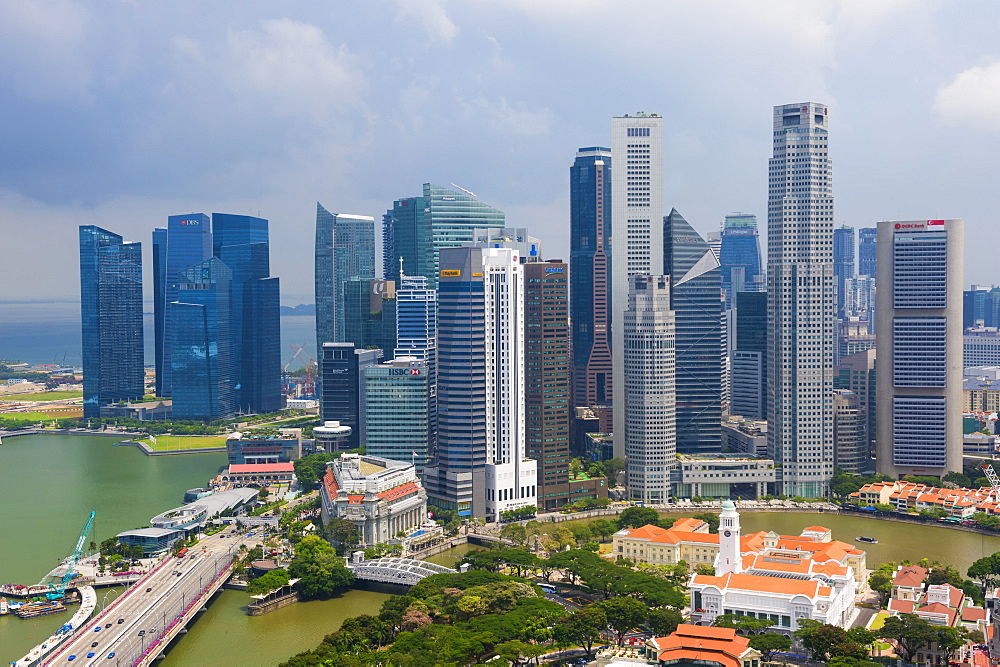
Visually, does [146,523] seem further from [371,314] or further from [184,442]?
[184,442]

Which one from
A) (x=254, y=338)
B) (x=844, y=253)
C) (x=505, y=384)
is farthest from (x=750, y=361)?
(x=844, y=253)

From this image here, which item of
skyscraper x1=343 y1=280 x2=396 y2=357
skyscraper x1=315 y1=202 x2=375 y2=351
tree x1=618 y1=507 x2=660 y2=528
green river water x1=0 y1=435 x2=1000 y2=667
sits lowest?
green river water x1=0 y1=435 x2=1000 y2=667

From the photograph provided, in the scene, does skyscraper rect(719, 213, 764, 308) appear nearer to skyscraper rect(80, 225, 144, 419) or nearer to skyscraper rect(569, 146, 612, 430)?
skyscraper rect(569, 146, 612, 430)

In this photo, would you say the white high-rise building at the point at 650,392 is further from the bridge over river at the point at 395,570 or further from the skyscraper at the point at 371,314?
the skyscraper at the point at 371,314

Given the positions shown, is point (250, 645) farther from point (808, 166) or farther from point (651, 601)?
point (808, 166)

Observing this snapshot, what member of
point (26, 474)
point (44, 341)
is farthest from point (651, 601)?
point (44, 341)

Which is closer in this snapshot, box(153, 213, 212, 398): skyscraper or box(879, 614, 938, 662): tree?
box(879, 614, 938, 662): tree

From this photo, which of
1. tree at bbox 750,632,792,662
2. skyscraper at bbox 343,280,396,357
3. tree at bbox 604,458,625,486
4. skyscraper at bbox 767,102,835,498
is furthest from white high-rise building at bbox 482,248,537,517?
skyscraper at bbox 343,280,396,357
